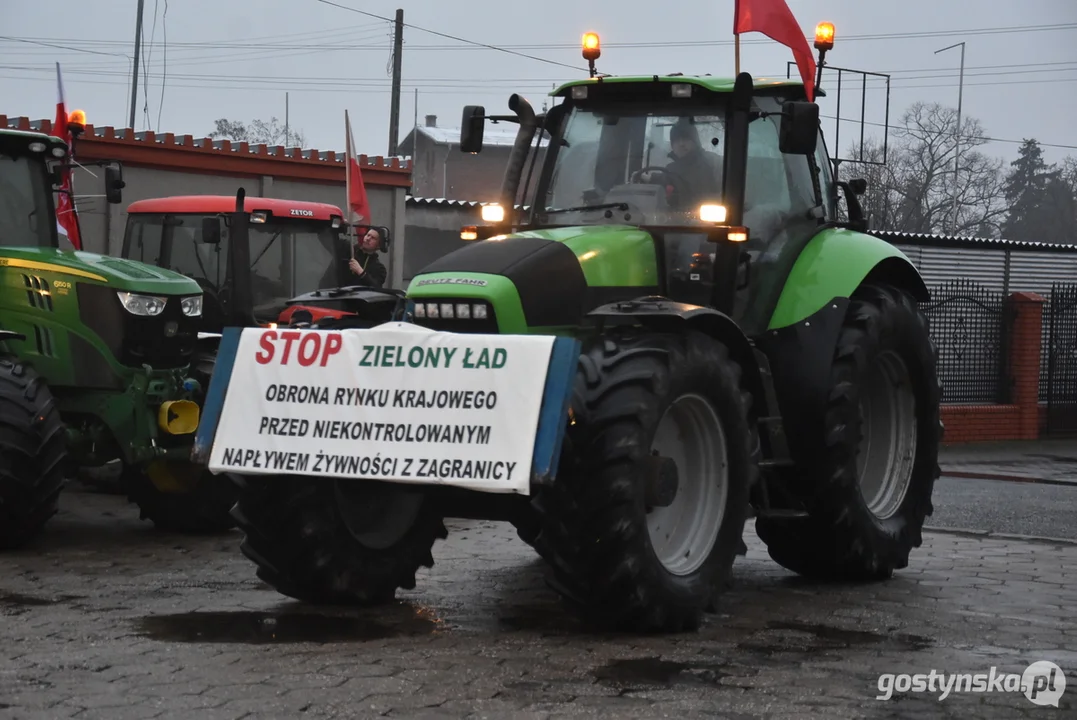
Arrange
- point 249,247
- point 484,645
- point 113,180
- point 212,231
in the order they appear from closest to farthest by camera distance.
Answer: point 484,645
point 113,180
point 212,231
point 249,247

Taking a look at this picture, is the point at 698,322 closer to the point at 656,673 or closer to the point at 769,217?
the point at 769,217

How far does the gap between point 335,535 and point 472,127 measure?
2.54m

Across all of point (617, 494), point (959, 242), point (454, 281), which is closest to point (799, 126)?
point (454, 281)

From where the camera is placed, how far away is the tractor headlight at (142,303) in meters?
9.98

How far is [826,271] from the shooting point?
8312 mm

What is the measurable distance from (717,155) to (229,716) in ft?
13.6

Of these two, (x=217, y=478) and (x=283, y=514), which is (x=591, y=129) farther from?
(x=217, y=478)

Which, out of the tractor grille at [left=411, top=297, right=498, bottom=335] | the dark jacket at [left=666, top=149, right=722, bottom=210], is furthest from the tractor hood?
the dark jacket at [left=666, top=149, right=722, bottom=210]

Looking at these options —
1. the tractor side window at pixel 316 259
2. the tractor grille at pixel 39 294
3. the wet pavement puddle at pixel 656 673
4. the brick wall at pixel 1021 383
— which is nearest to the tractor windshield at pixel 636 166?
the wet pavement puddle at pixel 656 673

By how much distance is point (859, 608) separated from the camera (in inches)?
305

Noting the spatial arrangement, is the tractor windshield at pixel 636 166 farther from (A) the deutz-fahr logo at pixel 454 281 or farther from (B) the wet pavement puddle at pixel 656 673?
(B) the wet pavement puddle at pixel 656 673

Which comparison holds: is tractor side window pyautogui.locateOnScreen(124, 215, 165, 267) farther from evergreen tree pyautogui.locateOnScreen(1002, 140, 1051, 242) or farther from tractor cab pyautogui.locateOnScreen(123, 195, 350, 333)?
evergreen tree pyautogui.locateOnScreen(1002, 140, 1051, 242)

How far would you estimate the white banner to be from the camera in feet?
20.9

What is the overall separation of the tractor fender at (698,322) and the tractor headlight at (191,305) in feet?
13.3
